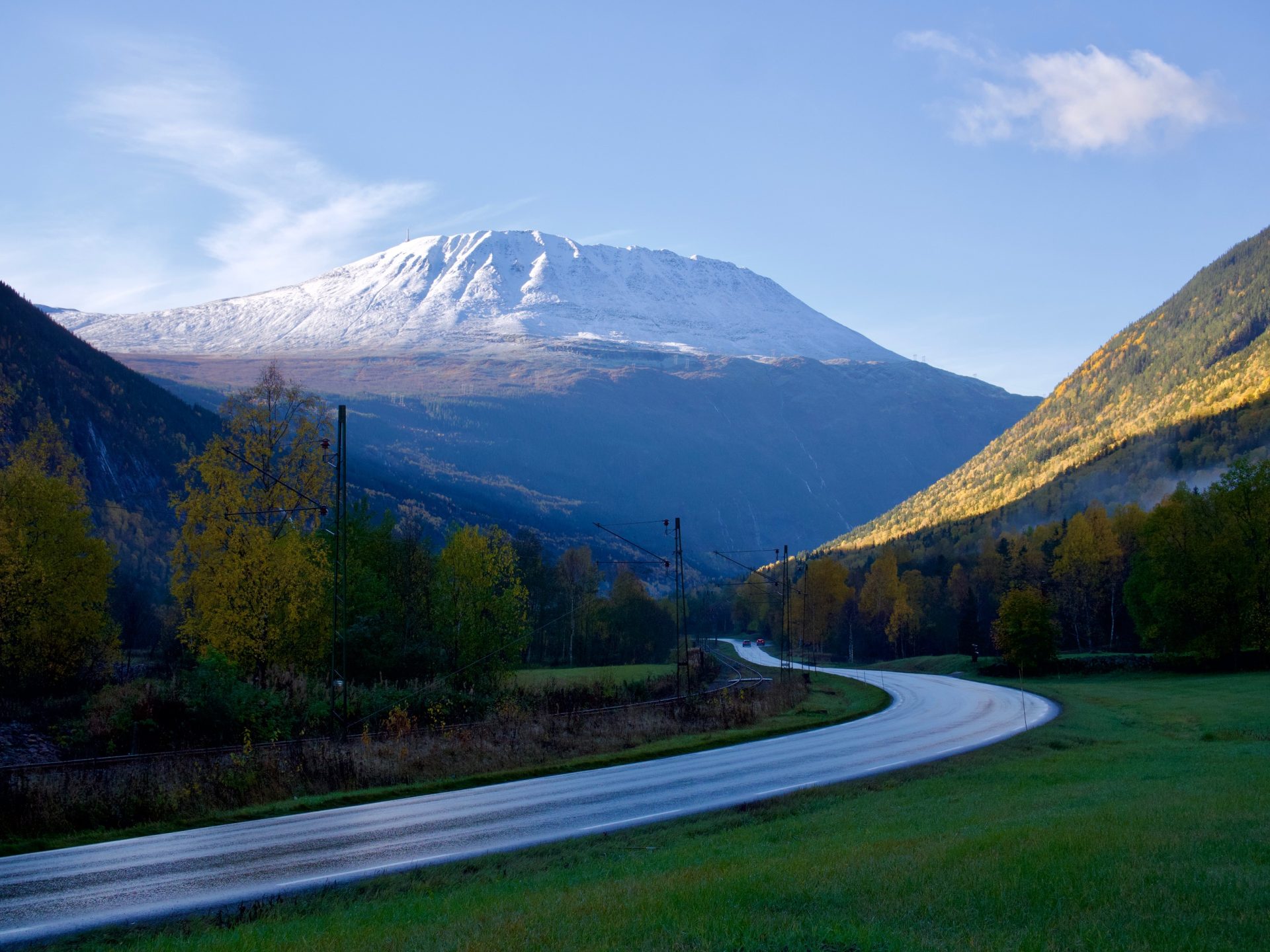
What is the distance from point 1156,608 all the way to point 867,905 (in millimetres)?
69605

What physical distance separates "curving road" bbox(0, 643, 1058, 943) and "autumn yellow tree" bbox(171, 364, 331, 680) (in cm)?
1919

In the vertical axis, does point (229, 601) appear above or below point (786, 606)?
above

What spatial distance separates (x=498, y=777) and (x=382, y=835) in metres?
8.97

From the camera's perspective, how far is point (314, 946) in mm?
8836

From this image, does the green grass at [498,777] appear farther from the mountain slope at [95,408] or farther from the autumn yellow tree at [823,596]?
the mountain slope at [95,408]

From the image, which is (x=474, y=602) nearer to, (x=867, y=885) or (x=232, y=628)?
(x=232, y=628)

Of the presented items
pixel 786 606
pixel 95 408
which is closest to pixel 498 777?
pixel 786 606

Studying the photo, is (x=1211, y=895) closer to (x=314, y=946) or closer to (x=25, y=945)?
(x=314, y=946)

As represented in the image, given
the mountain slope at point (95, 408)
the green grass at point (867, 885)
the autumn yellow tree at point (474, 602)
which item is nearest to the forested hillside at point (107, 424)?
the mountain slope at point (95, 408)

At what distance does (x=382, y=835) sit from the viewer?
53.7ft

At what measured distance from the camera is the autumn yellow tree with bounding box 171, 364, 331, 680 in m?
39.8

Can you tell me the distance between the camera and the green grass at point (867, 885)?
8.20m

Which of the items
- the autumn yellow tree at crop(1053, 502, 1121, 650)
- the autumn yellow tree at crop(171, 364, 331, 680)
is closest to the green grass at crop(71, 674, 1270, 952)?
the autumn yellow tree at crop(171, 364, 331, 680)

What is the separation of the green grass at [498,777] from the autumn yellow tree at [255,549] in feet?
51.4
